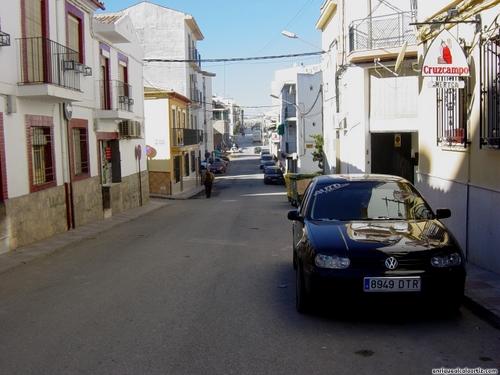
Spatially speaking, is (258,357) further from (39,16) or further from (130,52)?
(130,52)

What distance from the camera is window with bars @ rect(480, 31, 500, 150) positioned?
322 inches

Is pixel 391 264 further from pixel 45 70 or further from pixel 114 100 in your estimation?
pixel 114 100

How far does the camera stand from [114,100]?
2108 cm

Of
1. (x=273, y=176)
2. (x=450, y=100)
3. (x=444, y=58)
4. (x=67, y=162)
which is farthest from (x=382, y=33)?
(x=273, y=176)

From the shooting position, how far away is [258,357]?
199 inches

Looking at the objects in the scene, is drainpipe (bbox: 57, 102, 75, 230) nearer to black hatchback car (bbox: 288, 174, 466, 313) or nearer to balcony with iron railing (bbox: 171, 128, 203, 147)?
black hatchback car (bbox: 288, 174, 466, 313)

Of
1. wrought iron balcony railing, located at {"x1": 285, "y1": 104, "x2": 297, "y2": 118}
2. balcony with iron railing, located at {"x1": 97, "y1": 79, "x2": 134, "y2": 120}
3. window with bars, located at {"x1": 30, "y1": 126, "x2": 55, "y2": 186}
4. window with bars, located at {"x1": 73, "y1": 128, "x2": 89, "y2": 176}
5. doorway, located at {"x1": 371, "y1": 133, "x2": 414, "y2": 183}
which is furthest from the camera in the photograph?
wrought iron balcony railing, located at {"x1": 285, "y1": 104, "x2": 297, "y2": 118}

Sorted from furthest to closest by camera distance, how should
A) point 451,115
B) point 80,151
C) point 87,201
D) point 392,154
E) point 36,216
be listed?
point 392,154 < point 80,151 < point 87,201 < point 36,216 < point 451,115

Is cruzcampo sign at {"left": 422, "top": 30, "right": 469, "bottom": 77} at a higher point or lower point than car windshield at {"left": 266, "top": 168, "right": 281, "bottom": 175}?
higher

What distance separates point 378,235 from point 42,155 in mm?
11037

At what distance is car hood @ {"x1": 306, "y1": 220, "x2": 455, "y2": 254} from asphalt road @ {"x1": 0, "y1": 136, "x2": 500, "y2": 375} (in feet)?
2.17

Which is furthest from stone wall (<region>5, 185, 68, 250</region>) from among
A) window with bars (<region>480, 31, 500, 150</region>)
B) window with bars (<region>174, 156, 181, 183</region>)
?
window with bars (<region>174, 156, 181, 183</region>)

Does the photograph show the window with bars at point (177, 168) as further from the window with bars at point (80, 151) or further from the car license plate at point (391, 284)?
the car license plate at point (391, 284)

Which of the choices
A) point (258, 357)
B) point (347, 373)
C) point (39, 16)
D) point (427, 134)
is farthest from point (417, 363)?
point (39, 16)
